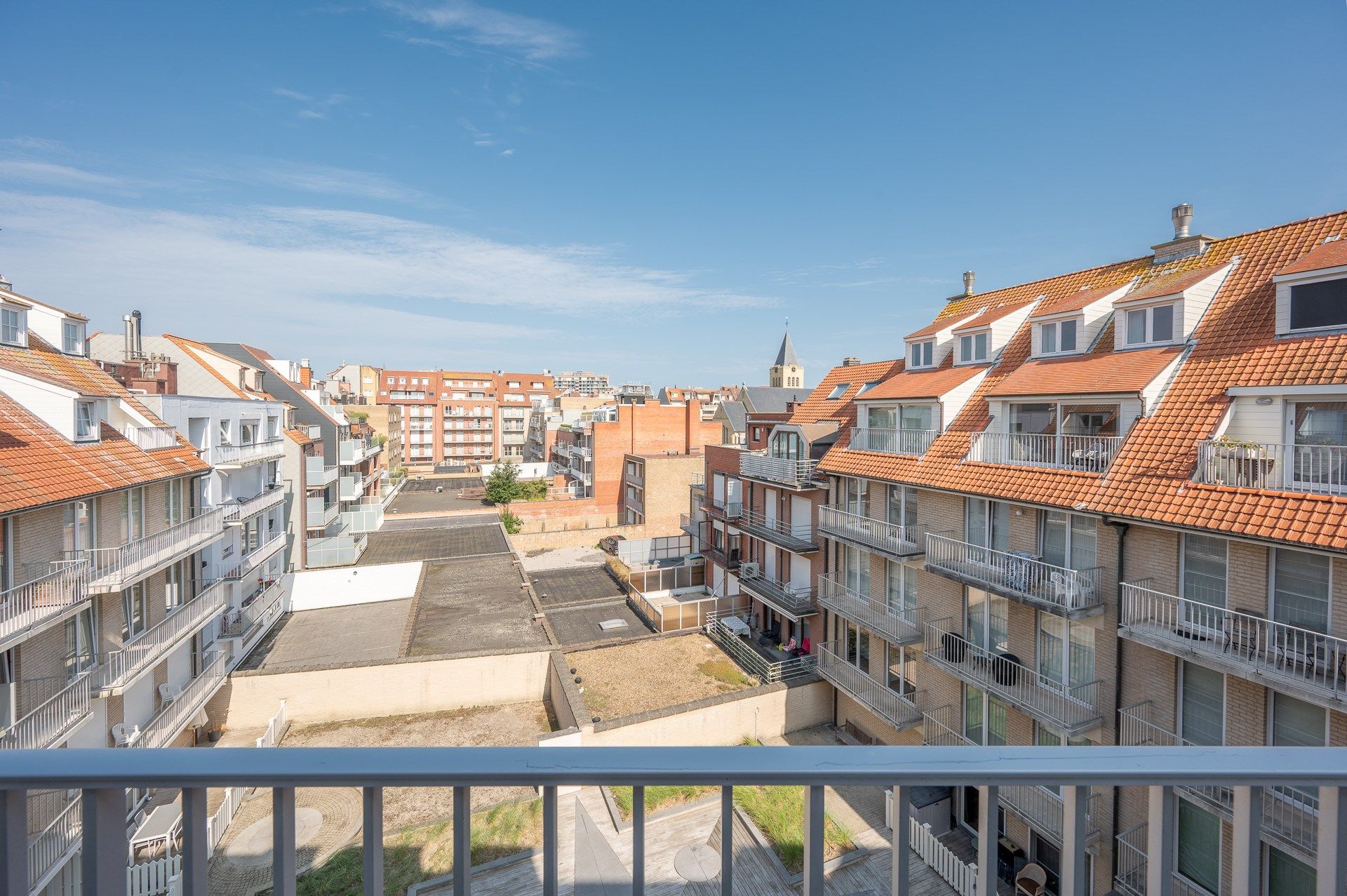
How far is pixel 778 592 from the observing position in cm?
2200

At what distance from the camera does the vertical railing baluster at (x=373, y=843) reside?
5.16 feet

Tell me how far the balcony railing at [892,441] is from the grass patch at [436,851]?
13.6 meters

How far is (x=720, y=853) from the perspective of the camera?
5.85 ft

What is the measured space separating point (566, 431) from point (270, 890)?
5598 cm

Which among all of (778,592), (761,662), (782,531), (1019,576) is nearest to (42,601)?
(761,662)

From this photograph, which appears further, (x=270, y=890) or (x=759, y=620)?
(x=759, y=620)

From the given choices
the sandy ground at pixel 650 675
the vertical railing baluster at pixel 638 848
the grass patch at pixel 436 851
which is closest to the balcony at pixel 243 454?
the sandy ground at pixel 650 675

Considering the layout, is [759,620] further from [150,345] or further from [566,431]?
[566,431]

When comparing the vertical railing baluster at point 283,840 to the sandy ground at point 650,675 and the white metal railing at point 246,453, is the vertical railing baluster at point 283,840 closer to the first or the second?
the sandy ground at point 650,675

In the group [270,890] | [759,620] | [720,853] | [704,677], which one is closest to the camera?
[270,890]

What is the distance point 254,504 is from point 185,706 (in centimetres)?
828

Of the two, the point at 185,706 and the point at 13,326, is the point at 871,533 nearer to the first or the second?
the point at 185,706

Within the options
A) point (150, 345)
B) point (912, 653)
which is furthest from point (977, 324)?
point (150, 345)

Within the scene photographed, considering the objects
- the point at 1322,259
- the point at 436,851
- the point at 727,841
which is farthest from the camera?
the point at 1322,259
